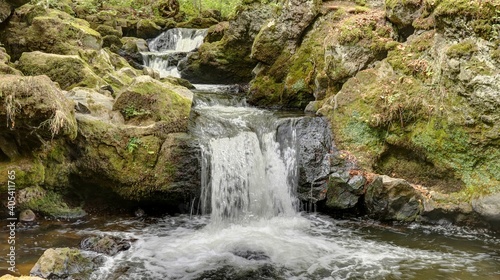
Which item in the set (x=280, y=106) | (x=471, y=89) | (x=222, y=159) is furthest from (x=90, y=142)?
(x=471, y=89)

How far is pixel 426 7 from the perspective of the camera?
9.65 m

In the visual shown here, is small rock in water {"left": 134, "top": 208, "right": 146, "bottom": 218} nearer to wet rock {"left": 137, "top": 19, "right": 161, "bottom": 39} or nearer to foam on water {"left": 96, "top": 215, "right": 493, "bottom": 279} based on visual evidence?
foam on water {"left": 96, "top": 215, "right": 493, "bottom": 279}

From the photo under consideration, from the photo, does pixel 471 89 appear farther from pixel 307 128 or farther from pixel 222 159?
pixel 222 159

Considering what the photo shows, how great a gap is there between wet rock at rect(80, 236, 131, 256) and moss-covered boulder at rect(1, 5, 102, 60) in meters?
7.38

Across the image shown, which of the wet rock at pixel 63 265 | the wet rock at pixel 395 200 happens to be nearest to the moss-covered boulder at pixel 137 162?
the wet rock at pixel 63 265

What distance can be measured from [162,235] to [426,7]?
27.1ft

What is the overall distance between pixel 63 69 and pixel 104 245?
5961mm

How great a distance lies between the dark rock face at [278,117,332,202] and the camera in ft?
30.4

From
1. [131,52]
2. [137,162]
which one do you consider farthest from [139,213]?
[131,52]

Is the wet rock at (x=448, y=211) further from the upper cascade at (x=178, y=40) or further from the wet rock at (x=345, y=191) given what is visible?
the upper cascade at (x=178, y=40)

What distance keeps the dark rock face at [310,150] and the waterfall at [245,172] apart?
16 cm

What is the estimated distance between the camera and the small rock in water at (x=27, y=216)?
312 inches

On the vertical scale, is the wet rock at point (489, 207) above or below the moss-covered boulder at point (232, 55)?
below

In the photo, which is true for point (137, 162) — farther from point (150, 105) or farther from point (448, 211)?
point (448, 211)
